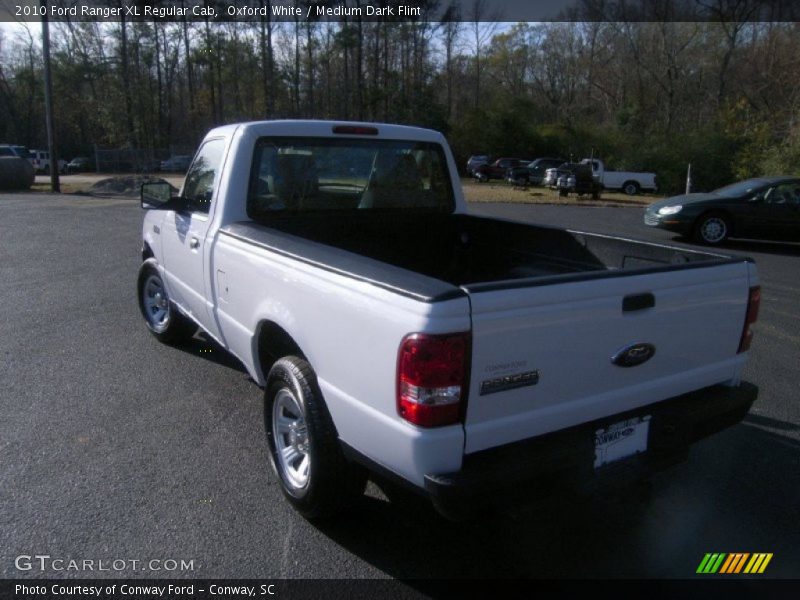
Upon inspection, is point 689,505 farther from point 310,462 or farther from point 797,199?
point 797,199

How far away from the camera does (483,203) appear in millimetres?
23703

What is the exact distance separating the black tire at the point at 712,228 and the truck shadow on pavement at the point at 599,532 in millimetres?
10479

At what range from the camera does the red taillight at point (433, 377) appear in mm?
2330

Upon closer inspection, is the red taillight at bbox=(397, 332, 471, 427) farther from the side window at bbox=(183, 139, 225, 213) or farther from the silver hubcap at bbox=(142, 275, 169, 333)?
the silver hubcap at bbox=(142, 275, 169, 333)

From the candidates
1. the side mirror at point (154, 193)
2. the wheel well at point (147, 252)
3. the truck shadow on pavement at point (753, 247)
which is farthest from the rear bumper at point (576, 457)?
the truck shadow on pavement at point (753, 247)

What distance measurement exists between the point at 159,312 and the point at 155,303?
0.31 feet

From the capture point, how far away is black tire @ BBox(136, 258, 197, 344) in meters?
5.82

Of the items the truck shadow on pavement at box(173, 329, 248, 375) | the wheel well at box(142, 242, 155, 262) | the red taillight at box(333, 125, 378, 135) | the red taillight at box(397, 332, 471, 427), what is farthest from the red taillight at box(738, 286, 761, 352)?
the wheel well at box(142, 242, 155, 262)

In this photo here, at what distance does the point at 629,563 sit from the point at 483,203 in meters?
21.3

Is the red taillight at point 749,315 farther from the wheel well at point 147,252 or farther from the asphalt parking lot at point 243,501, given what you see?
the wheel well at point 147,252

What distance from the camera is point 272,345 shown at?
369cm

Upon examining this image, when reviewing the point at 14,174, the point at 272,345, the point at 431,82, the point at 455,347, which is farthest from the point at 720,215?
the point at 431,82

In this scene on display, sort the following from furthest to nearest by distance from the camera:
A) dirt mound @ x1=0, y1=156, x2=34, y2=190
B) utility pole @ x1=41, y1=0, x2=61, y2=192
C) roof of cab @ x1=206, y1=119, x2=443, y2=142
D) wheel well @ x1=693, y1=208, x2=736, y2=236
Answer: dirt mound @ x1=0, y1=156, x2=34, y2=190
utility pole @ x1=41, y1=0, x2=61, y2=192
wheel well @ x1=693, y1=208, x2=736, y2=236
roof of cab @ x1=206, y1=119, x2=443, y2=142

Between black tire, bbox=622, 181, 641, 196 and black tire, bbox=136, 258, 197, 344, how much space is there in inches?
1198
